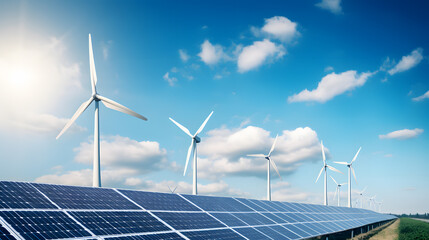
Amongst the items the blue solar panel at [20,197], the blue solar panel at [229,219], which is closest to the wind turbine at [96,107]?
the blue solar panel at [20,197]

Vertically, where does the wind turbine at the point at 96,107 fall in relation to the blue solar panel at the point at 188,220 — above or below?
above

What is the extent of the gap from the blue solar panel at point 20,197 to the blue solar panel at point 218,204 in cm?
1888

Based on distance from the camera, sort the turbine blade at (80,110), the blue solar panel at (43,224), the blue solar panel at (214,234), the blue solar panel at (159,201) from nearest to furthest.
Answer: the blue solar panel at (43,224), the blue solar panel at (214,234), the blue solar panel at (159,201), the turbine blade at (80,110)

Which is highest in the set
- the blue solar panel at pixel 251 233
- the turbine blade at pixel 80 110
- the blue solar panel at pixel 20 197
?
the turbine blade at pixel 80 110

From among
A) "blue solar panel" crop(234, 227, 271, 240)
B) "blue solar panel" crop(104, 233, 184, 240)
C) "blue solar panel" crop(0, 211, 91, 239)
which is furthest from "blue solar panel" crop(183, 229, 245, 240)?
"blue solar panel" crop(0, 211, 91, 239)

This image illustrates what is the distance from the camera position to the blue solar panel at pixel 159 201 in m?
34.4

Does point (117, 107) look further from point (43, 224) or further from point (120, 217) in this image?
point (43, 224)

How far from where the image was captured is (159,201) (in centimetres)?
3697

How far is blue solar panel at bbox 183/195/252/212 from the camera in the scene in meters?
42.5

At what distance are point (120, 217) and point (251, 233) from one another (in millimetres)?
14125

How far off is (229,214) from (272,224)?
18.2ft

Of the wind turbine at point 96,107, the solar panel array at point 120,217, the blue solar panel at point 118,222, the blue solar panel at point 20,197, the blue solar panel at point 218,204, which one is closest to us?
the solar panel array at point 120,217

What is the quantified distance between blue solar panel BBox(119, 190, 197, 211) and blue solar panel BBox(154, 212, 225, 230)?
4.51ft

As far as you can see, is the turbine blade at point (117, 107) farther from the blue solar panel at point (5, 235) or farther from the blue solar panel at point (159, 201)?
the blue solar panel at point (5, 235)
